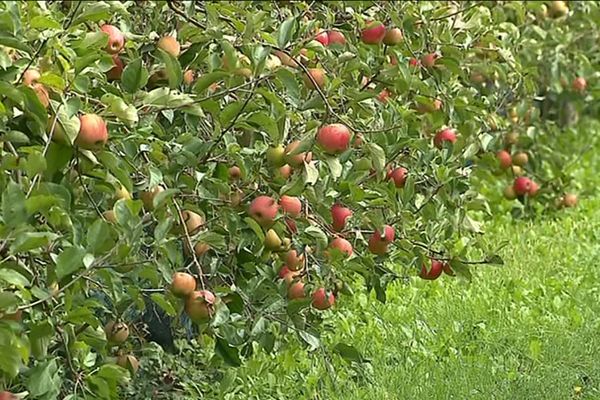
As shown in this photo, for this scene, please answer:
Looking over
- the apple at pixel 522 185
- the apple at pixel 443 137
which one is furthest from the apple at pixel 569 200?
the apple at pixel 443 137

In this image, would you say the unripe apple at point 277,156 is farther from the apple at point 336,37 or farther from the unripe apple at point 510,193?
the unripe apple at point 510,193

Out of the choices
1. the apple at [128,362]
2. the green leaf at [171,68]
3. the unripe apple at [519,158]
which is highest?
the green leaf at [171,68]

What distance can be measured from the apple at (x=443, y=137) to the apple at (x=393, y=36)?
1.21 ft

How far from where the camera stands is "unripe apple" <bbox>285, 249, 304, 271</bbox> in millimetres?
2932

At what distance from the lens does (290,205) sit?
2.76 meters

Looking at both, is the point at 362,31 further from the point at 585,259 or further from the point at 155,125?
the point at 585,259

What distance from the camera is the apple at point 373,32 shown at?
3307 mm

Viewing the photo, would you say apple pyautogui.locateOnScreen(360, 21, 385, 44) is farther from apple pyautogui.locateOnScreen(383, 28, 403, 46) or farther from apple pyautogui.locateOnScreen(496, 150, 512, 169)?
apple pyautogui.locateOnScreen(496, 150, 512, 169)

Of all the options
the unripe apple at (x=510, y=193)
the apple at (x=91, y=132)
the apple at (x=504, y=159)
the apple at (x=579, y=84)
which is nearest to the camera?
the apple at (x=91, y=132)

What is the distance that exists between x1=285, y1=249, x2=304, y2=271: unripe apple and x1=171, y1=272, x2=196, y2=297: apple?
0.39 metres

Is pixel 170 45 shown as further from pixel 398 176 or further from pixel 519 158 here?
pixel 519 158

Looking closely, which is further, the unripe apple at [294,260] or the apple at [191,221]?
the unripe apple at [294,260]

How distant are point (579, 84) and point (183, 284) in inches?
147

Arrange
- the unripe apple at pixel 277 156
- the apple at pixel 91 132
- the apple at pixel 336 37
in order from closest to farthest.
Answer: the apple at pixel 91 132
the unripe apple at pixel 277 156
the apple at pixel 336 37
